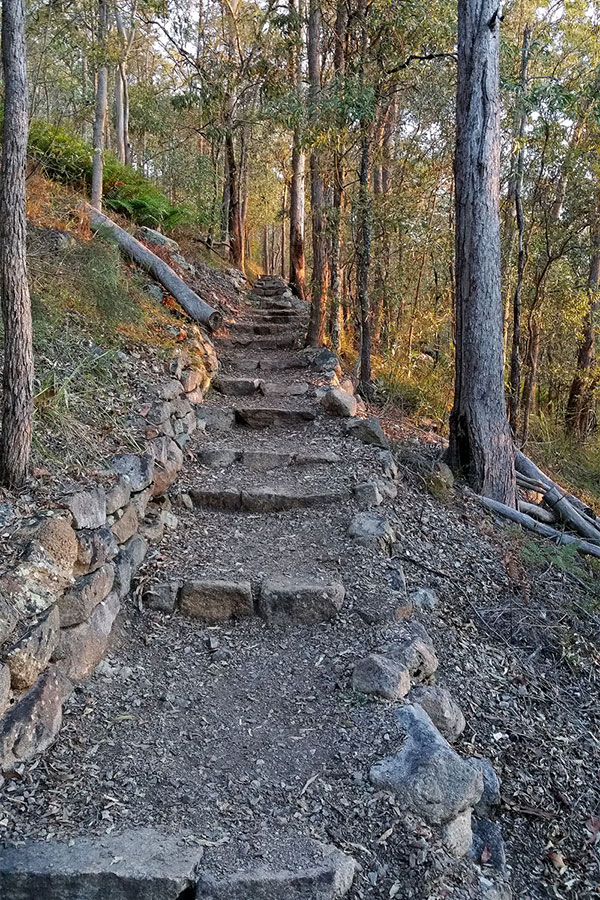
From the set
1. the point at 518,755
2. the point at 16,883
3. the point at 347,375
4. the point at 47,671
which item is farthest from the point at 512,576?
the point at 347,375

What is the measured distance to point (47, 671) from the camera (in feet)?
8.21

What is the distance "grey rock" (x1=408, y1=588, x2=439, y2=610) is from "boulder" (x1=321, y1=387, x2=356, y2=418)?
2642mm

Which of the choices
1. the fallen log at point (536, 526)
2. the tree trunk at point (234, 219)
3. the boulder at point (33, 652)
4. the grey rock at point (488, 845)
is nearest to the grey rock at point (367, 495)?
the fallen log at point (536, 526)

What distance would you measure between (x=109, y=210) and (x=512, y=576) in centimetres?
803

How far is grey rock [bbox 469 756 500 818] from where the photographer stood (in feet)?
8.32

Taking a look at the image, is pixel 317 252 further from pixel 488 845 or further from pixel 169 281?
pixel 488 845

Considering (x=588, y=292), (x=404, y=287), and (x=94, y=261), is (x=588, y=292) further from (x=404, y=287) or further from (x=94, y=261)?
(x=94, y=261)

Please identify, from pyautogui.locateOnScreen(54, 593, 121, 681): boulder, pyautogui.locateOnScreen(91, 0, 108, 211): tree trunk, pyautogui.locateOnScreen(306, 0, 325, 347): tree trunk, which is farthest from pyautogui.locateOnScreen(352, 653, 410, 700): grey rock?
pyautogui.locateOnScreen(91, 0, 108, 211): tree trunk

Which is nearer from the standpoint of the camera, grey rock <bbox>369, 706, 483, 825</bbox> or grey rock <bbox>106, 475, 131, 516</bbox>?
grey rock <bbox>369, 706, 483, 825</bbox>

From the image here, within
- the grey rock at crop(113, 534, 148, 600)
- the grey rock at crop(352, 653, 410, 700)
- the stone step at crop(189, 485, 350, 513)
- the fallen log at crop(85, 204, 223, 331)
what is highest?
the fallen log at crop(85, 204, 223, 331)

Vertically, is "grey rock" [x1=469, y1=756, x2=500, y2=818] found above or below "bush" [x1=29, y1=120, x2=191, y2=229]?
below

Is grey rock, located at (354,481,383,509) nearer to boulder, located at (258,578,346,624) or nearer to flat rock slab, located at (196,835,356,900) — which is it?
boulder, located at (258,578,346,624)

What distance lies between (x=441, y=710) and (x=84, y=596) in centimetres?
173

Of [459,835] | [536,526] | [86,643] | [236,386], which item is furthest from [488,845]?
[236,386]
